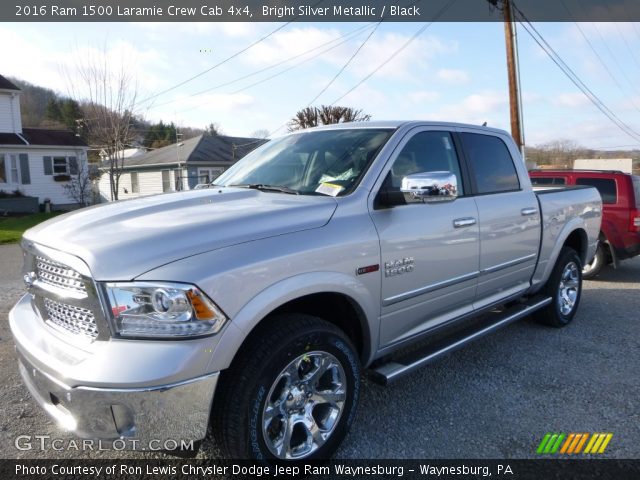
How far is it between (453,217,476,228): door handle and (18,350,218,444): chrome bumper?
6.66 feet

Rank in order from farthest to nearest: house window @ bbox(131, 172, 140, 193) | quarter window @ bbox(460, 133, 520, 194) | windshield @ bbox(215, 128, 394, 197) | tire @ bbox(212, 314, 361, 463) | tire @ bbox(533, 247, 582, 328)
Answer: house window @ bbox(131, 172, 140, 193)
tire @ bbox(533, 247, 582, 328)
quarter window @ bbox(460, 133, 520, 194)
windshield @ bbox(215, 128, 394, 197)
tire @ bbox(212, 314, 361, 463)

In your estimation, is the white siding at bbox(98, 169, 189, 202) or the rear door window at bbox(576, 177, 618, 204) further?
the white siding at bbox(98, 169, 189, 202)

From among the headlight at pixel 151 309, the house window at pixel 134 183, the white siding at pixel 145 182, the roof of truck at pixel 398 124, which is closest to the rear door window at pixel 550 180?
the roof of truck at pixel 398 124

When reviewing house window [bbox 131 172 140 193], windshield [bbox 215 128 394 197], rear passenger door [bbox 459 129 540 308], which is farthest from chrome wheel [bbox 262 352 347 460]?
house window [bbox 131 172 140 193]

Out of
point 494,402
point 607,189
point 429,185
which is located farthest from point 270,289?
point 607,189

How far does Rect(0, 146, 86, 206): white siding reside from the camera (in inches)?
866

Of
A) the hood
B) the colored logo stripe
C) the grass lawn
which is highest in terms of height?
the hood

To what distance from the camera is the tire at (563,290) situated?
4.84 meters

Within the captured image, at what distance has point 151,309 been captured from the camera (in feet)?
6.67

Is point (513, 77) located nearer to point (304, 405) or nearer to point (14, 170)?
point (304, 405)

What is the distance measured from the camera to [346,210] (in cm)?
275

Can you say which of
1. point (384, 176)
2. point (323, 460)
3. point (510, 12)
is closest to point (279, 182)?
point (384, 176)

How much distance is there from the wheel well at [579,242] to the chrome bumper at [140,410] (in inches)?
181

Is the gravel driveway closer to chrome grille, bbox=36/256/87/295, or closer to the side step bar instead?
the side step bar
